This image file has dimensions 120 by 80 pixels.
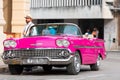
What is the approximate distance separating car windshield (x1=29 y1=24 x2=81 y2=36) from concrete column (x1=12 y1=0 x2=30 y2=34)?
9161 mm

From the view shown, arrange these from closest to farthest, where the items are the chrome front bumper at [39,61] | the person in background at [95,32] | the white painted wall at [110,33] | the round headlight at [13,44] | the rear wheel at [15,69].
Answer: the chrome front bumper at [39,61] < the round headlight at [13,44] < the rear wheel at [15,69] < the person in background at [95,32] < the white painted wall at [110,33]

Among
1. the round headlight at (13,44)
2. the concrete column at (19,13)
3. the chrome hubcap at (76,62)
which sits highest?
the concrete column at (19,13)

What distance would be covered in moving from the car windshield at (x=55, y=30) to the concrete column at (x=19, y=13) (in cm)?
916

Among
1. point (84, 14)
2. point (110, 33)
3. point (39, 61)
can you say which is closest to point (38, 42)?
point (39, 61)

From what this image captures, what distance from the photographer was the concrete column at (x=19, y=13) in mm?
27484

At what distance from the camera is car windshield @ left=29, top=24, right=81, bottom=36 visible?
59.0 feet

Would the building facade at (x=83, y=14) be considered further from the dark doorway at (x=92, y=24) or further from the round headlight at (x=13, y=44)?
the round headlight at (x=13, y=44)

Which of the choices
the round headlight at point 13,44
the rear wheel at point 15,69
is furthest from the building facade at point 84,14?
the round headlight at point 13,44

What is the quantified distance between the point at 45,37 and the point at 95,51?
267 cm

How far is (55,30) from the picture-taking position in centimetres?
1809

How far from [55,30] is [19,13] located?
9765mm

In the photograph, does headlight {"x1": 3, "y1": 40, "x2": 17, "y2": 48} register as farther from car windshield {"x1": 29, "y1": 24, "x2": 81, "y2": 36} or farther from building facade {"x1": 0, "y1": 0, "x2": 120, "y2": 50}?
building facade {"x1": 0, "y1": 0, "x2": 120, "y2": 50}

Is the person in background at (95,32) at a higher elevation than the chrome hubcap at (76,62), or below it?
higher

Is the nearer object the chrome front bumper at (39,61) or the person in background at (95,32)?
the chrome front bumper at (39,61)
